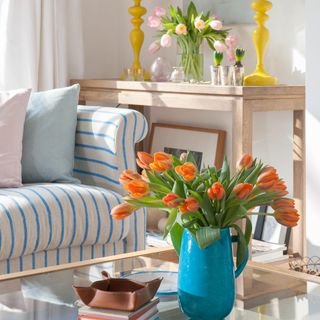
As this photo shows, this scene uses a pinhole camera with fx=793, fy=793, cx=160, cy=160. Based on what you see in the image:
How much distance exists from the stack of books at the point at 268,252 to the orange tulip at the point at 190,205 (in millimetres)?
1859

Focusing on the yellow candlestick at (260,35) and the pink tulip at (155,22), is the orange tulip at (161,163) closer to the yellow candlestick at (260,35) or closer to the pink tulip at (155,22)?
the yellow candlestick at (260,35)

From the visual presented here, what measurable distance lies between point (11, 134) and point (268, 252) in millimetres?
1202

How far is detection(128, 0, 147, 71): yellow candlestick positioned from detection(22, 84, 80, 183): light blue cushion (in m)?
0.98

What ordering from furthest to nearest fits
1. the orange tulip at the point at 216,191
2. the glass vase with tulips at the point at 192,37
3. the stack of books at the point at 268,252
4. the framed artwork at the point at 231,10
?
the framed artwork at the point at 231,10 → the glass vase with tulips at the point at 192,37 → the stack of books at the point at 268,252 → the orange tulip at the point at 216,191

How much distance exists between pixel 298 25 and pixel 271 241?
95cm

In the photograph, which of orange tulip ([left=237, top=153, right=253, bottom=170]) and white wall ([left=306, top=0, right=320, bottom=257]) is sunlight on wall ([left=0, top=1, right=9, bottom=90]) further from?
orange tulip ([left=237, top=153, right=253, bottom=170])

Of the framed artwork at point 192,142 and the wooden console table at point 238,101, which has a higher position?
the wooden console table at point 238,101

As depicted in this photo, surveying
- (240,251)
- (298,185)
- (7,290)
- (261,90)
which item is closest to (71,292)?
(7,290)

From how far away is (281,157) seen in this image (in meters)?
3.52

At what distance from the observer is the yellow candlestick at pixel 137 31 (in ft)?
13.0

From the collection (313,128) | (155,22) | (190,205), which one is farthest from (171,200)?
(155,22)

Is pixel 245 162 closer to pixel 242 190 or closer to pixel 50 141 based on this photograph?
pixel 242 190

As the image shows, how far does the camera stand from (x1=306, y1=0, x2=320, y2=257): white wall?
9.92 ft

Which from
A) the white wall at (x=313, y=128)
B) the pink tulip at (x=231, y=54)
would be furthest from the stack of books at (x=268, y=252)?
the pink tulip at (x=231, y=54)
